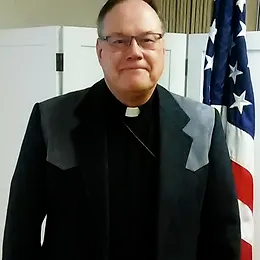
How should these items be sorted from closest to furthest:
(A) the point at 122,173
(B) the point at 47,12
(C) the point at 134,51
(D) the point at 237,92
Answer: (C) the point at 134,51 < (A) the point at 122,173 < (D) the point at 237,92 < (B) the point at 47,12

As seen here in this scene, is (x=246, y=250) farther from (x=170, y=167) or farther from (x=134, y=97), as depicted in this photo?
(x=134, y=97)

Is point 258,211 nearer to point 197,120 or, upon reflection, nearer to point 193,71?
point 193,71

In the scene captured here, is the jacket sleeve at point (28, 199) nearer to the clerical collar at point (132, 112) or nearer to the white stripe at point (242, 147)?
the clerical collar at point (132, 112)

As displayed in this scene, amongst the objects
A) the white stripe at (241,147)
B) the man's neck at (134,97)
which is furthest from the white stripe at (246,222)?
the man's neck at (134,97)

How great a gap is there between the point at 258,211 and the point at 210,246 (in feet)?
2.80

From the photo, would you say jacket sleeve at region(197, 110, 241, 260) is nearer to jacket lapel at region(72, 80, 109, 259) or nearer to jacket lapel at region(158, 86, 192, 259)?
jacket lapel at region(158, 86, 192, 259)

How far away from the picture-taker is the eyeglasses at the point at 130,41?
3.96 feet

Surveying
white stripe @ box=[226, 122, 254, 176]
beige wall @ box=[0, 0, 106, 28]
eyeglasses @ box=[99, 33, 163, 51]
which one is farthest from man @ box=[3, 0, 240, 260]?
beige wall @ box=[0, 0, 106, 28]

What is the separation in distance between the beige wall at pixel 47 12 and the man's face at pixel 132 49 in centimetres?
152

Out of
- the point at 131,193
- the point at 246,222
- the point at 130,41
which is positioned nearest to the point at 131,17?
the point at 130,41

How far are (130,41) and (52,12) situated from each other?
169 cm

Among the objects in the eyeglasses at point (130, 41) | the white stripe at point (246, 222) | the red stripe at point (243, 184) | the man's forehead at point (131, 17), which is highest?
the man's forehead at point (131, 17)

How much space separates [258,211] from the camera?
2.14 meters

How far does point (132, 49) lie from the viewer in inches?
47.1
